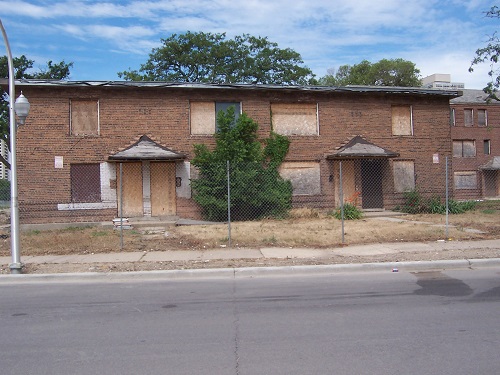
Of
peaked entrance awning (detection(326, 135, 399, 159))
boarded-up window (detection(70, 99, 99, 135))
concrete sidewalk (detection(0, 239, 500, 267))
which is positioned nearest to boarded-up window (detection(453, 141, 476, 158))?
peaked entrance awning (detection(326, 135, 399, 159))

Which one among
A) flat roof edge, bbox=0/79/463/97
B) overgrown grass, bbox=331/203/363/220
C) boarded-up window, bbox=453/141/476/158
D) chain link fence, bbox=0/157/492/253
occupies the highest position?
flat roof edge, bbox=0/79/463/97

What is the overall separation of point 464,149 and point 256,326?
36202mm

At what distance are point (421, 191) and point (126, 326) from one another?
692 inches

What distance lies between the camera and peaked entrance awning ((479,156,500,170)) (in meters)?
35.8

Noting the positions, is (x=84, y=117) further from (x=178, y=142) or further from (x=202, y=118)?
(x=202, y=118)

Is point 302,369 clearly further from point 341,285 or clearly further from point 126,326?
point 341,285

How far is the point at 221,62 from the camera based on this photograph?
143 feet

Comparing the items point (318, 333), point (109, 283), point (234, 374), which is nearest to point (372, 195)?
point (109, 283)

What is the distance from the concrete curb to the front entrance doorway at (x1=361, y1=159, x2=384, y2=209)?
1095 cm

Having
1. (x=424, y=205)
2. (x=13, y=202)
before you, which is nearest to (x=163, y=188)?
(x=13, y=202)

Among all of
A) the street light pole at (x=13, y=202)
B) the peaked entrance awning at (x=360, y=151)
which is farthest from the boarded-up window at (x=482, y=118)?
the street light pole at (x=13, y=202)

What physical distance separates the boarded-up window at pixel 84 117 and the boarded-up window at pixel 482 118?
104ft

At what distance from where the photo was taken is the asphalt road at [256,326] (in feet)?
14.2

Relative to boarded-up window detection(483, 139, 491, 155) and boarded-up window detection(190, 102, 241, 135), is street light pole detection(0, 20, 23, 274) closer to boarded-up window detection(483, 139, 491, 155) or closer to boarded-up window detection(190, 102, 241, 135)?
boarded-up window detection(190, 102, 241, 135)
